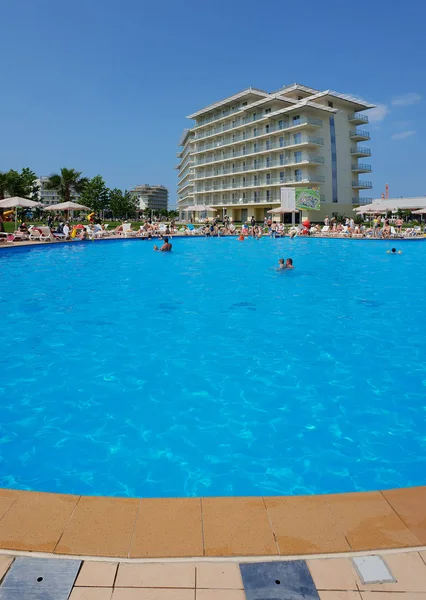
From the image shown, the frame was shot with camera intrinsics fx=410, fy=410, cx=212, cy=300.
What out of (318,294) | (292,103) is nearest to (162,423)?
(318,294)

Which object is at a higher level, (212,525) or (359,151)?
(359,151)

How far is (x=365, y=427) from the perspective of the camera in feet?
14.6

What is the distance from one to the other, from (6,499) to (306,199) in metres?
42.6

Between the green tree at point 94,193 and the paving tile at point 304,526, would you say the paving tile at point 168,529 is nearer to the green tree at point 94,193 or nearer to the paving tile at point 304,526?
the paving tile at point 304,526

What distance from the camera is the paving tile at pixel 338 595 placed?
177cm

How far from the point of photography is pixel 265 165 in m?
51.7

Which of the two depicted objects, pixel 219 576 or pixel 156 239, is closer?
pixel 219 576

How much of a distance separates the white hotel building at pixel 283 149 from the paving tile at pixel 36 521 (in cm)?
4748

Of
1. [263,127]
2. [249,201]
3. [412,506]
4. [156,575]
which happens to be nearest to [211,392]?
[412,506]

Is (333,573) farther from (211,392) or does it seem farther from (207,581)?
(211,392)

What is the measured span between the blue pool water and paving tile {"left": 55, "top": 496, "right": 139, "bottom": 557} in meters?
1.06

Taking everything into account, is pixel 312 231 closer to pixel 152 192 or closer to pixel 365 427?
pixel 365 427

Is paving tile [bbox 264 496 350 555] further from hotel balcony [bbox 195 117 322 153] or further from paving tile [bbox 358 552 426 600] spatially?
hotel balcony [bbox 195 117 322 153]

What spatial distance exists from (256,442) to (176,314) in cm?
526
